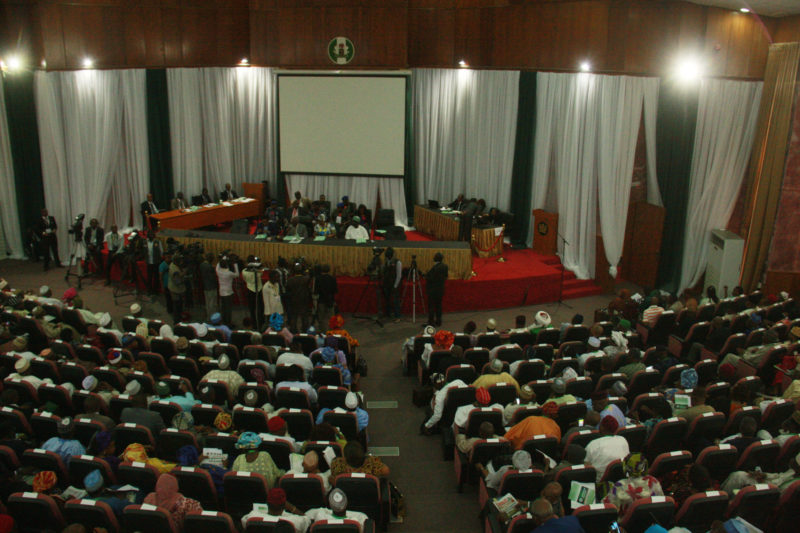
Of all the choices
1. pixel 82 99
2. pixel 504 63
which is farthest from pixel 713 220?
pixel 82 99

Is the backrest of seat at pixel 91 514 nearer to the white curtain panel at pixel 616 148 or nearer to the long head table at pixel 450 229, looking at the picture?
the long head table at pixel 450 229

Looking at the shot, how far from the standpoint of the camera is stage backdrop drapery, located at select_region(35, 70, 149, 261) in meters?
15.7

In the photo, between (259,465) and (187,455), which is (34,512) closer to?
(187,455)

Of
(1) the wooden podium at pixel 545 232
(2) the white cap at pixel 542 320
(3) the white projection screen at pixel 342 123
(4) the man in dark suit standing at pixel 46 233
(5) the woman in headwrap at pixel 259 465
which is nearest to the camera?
(5) the woman in headwrap at pixel 259 465

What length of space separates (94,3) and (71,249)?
6335 mm

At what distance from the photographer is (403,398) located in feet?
30.8

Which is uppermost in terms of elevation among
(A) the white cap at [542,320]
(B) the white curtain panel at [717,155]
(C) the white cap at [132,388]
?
(B) the white curtain panel at [717,155]

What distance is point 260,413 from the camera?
676 centimetres

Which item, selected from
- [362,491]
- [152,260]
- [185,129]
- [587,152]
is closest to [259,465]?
[362,491]

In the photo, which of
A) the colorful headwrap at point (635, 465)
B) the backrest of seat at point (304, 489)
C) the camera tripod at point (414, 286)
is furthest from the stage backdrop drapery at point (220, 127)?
the colorful headwrap at point (635, 465)

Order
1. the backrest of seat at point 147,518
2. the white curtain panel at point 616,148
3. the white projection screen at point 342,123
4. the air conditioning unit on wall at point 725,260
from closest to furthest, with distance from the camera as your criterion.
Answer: the backrest of seat at point 147,518
the air conditioning unit on wall at point 725,260
the white curtain panel at point 616,148
the white projection screen at point 342,123

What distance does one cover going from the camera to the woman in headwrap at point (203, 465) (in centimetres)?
604

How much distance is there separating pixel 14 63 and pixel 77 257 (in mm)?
5035

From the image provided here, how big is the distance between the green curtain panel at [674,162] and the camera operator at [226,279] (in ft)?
31.9
